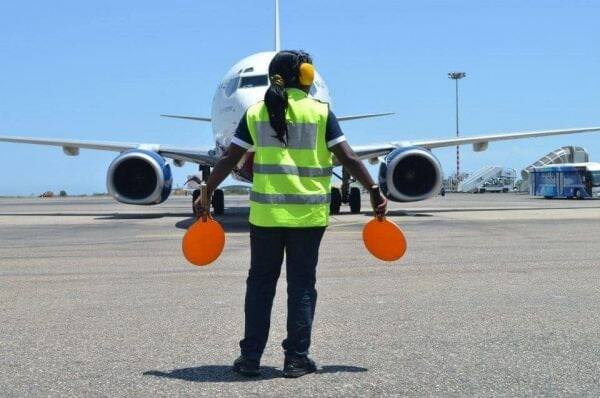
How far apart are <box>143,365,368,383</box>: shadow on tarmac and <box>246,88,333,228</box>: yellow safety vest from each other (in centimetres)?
75

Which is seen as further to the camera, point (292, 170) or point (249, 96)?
point (249, 96)

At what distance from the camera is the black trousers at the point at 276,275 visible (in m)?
4.24

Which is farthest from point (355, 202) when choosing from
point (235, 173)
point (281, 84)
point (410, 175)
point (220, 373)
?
point (220, 373)

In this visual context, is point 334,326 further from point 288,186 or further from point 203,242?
point 288,186

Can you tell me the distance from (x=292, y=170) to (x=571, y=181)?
140 feet

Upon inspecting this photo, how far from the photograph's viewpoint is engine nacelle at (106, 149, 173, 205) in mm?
18578

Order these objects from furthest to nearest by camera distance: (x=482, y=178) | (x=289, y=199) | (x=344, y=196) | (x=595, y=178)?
(x=482, y=178) < (x=595, y=178) < (x=344, y=196) < (x=289, y=199)

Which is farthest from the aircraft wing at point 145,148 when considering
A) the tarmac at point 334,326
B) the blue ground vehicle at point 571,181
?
the blue ground vehicle at point 571,181

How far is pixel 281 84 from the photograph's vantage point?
4.31 metres

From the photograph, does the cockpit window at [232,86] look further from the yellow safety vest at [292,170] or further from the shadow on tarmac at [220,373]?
the shadow on tarmac at [220,373]

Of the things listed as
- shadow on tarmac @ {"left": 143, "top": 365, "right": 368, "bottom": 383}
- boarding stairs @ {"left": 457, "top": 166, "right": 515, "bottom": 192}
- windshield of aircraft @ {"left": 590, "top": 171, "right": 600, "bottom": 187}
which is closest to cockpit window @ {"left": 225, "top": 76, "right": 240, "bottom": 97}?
shadow on tarmac @ {"left": 143, "top": 365, "right": 368, "bottom": 383}

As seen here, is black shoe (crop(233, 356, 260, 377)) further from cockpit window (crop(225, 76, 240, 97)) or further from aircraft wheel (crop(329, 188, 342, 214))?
aircraft wheel (crop(329, 188, 342, 214))

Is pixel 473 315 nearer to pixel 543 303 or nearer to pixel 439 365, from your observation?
pixel 543 303

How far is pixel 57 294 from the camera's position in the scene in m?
7.00
